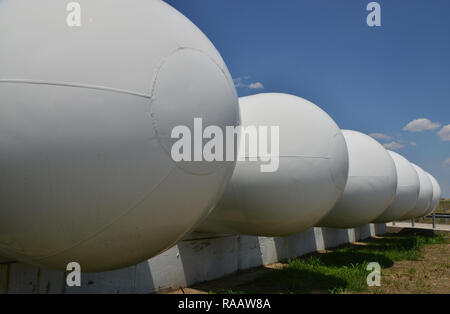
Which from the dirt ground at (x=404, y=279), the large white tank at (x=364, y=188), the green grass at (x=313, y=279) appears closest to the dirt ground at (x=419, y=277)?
the dirt ground at (x=404, y=279)

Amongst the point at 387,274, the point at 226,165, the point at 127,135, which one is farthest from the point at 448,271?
the point at 127,135

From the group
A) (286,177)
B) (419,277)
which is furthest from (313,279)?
(286,177)

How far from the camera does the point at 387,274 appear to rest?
271 inches

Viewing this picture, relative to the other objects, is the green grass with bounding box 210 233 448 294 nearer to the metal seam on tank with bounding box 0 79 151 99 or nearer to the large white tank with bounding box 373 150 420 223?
the large white tank with bounding box 373 150 420 223

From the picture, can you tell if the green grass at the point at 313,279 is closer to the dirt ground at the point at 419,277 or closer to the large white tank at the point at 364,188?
the dirt ground at the point at 419,277

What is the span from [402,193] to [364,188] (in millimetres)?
3641

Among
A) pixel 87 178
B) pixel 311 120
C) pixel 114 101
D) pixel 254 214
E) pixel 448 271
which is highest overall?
pixel 311 120

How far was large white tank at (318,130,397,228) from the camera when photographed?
6594 millimetres

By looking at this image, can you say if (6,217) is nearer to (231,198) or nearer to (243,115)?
(231,198)

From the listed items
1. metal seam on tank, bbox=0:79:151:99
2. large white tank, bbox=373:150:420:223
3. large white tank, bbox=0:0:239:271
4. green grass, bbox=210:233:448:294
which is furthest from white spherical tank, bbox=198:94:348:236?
large white tank, bbox=373:150:420:223

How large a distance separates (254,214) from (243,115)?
1265 millimetres

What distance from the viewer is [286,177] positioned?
4.17 metres

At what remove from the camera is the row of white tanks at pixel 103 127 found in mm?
2025

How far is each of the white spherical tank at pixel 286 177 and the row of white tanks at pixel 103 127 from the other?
56.9 inches
